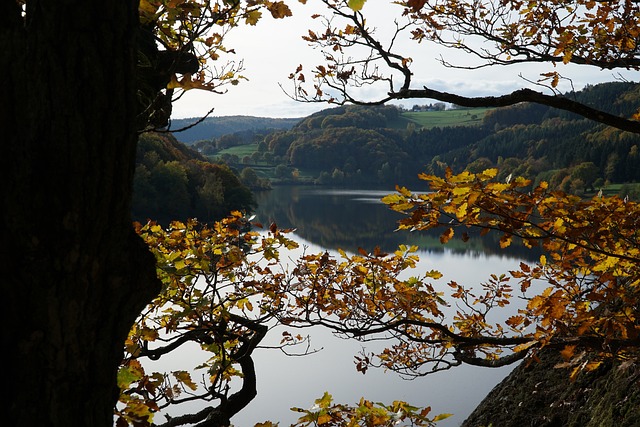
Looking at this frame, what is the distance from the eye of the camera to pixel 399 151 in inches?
4818

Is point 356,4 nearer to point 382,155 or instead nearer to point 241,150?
point 382,155

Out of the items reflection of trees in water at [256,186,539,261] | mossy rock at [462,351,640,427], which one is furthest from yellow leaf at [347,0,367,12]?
reflection of trees in water at [256,186,539,261]

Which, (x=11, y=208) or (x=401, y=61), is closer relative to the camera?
(x=11, y=208)

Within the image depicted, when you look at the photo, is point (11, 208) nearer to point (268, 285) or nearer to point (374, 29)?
point (268, 285)

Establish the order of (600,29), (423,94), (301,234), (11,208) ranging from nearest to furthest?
(11,208) → (423,94) → (600,29) → (301,234)

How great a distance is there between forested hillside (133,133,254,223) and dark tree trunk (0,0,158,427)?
1559 inches

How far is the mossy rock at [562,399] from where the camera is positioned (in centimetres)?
342

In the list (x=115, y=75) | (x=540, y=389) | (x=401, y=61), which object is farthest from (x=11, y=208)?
(x=540, y=389)

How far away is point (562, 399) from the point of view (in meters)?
4.41

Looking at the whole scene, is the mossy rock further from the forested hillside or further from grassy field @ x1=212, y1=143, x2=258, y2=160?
grassy field @ x1=212, y1=143, x2=258, y2=160

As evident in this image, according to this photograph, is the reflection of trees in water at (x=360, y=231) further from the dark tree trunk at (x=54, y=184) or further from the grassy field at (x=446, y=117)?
the grassy field at (x=446, y=117)

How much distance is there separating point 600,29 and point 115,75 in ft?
15.3

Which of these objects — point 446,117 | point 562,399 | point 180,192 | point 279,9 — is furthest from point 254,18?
point 446,117

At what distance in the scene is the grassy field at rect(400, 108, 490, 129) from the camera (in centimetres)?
14907
